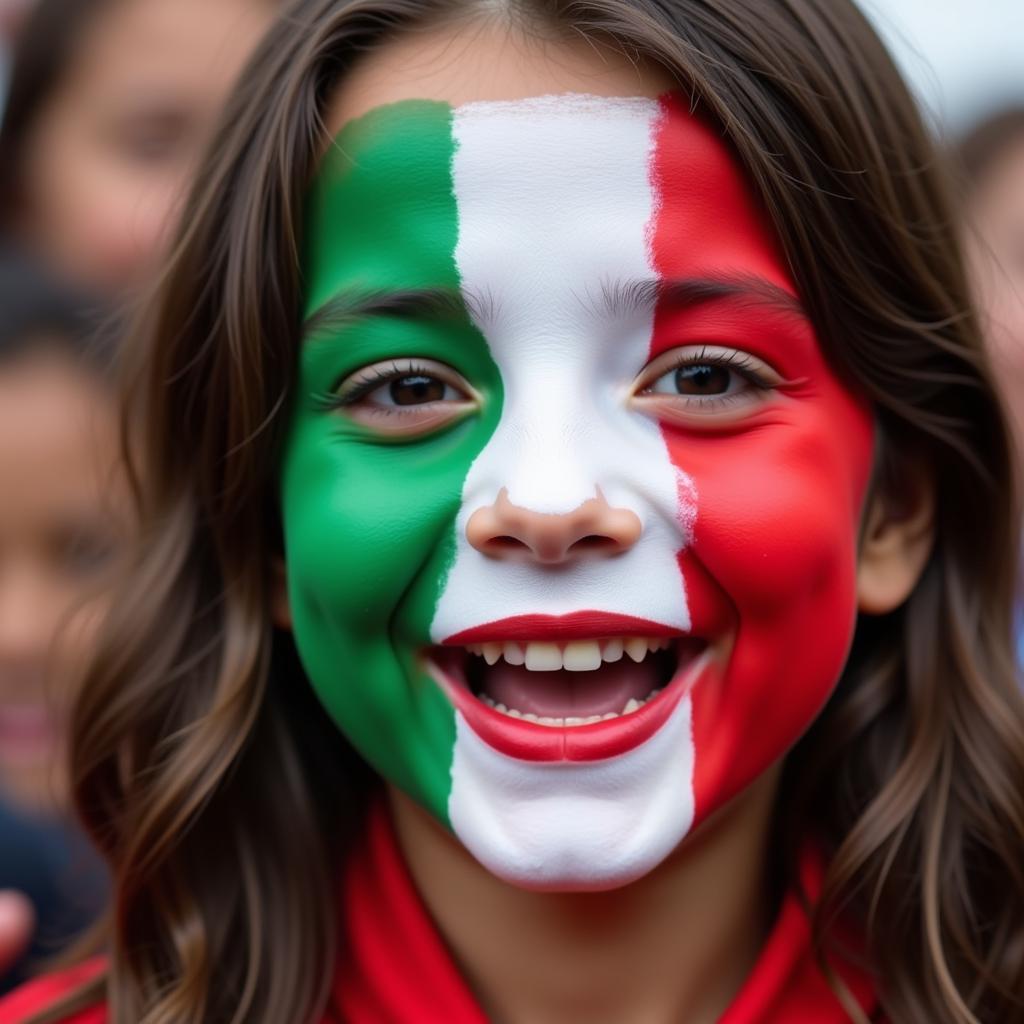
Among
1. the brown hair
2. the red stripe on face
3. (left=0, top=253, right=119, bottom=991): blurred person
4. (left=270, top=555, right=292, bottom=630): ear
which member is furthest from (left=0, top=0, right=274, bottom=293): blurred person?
the red stripe on face

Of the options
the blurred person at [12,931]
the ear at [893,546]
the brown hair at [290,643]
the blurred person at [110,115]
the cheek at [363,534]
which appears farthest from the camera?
the blurred person at [110,115]

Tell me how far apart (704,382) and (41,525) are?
1571 millimetres

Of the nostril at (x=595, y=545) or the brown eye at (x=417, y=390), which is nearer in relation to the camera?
the nostril at (x=595, y=545)

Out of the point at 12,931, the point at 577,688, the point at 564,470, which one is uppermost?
the point at 564,470

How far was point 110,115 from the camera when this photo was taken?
323cm

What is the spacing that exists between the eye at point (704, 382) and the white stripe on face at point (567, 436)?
3 cm

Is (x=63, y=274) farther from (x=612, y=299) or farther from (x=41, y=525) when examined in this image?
(x=612, y=299)

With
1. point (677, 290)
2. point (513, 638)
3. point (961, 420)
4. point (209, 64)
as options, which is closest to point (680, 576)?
point (513, 638)

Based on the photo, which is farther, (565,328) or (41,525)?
(41,525)

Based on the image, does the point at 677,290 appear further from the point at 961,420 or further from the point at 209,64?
the point at 209,64

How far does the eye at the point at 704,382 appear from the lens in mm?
1768

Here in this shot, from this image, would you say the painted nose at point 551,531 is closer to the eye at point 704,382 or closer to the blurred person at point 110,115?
the eye at point 704,382

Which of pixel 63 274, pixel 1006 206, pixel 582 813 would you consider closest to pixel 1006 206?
pixel 1006 206

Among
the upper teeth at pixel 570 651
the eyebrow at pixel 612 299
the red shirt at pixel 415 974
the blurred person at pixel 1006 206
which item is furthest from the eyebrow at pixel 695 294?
the blurred person at pixel 1006 206
